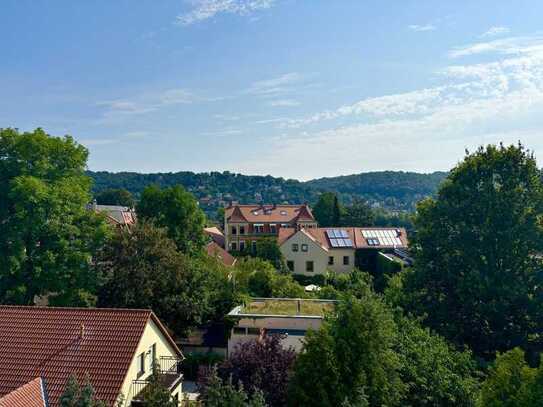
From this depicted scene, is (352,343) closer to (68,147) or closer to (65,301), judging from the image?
(65,301)

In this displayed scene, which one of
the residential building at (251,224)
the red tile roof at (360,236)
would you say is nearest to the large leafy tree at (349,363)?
the red tile roof at (360,236)

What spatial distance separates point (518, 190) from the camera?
23.2 metres

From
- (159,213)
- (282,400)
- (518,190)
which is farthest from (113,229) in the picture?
(518,190)

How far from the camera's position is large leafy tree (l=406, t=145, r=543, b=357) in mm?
22641

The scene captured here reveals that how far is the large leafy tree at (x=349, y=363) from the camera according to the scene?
14250 mm

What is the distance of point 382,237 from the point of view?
5653 centimetres

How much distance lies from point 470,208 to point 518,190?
238 centimetres

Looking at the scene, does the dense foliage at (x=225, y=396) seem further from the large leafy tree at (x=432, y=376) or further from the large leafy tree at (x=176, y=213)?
the large leafy tree at (x=176, y=213)

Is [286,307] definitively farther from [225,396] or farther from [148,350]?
[225,396]

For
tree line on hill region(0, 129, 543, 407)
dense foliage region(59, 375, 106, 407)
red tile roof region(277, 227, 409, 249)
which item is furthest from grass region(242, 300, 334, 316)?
red tile roof region(277, 227, 409, 249)

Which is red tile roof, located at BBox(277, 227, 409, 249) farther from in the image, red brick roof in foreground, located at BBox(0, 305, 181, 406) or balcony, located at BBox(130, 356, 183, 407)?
red brick roof in foreground, located at BBox(0, 305, 181, 406)

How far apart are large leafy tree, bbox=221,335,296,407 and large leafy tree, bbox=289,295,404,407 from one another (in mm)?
961

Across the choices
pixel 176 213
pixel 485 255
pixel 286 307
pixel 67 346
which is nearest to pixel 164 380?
pixel 67 346

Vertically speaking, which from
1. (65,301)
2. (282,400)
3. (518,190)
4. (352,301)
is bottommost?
(282,400)
